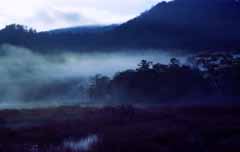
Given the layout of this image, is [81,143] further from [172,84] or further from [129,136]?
[172,84]

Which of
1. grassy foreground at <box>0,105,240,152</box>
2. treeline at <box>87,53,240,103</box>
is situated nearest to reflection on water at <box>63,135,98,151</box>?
grassy foreground at <box>0,105,240,152</box>

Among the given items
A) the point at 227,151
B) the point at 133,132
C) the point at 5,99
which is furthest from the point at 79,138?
the point at 5,99

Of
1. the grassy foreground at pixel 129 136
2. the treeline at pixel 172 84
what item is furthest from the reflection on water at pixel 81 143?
the treeline at pixel 172 84

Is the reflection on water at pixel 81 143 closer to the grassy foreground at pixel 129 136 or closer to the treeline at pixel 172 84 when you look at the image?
the grassy foreground at pixel 129 136

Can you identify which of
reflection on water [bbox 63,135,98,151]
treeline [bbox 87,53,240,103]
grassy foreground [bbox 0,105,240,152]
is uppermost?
treeline [bbox 87,53,240,103]

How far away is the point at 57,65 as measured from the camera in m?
192

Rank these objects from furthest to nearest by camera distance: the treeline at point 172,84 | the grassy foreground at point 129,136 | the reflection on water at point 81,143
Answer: the treeline at point 172,84 → the reflection on water at point 81,143 → the grassy foreground at point 129,136

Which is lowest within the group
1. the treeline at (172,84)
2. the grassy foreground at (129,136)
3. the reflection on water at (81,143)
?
the reflection on water at (81,143)

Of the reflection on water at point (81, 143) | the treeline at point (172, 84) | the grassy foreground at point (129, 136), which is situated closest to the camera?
the grassy foreground at point (129, 136)

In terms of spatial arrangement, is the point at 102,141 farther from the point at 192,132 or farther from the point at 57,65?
the point at 57,65

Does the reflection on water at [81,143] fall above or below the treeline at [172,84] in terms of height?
below

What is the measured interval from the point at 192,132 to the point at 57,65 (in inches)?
6531

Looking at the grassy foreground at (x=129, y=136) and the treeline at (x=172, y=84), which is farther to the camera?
the treeline at (x=172, y=84)

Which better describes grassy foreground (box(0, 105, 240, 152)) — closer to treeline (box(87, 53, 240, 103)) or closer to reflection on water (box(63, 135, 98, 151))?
reflection on water (box(63, 135, 98, 151))
